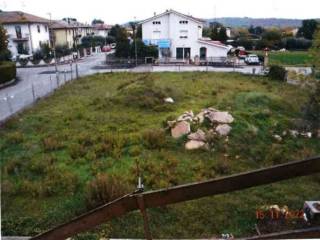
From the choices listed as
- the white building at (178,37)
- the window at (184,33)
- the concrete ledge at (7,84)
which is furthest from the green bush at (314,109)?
the window at (184,33)

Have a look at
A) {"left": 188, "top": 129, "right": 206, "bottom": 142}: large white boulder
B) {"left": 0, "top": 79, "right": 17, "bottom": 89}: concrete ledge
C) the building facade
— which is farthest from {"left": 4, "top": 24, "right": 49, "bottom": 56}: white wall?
{"left": 188, "top": 129, "right": 206, "bottom": 142}: large white boulder

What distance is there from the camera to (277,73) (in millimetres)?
18344

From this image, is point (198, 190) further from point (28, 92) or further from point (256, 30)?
point (256, 30)

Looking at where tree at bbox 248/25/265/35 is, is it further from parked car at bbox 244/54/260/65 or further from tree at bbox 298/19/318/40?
parked car at bbox 244/54/260/65

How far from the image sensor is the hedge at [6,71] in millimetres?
17688

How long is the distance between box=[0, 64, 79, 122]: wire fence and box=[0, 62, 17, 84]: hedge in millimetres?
612

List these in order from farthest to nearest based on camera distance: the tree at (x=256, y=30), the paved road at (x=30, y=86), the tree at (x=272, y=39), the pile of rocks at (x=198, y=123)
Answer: the tree at (x=256, y=30) → the tree at (x=272, y=39) → the paved road at (x=30, y=86) → the pile of rocks at (x=198, y=123)

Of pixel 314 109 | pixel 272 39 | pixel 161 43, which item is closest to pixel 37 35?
pixel 161 43

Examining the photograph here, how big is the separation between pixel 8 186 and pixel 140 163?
8.15ft

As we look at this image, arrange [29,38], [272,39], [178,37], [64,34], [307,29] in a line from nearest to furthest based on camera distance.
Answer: [29,38] < [64,34] < [178,37] < [307,29] < [272,39]

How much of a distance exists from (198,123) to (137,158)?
239cm

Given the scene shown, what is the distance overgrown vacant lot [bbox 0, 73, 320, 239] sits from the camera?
18.2ft

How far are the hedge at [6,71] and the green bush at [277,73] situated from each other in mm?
13018

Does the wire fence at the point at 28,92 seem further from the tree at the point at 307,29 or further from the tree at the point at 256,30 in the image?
the tree at the point at 256,30
